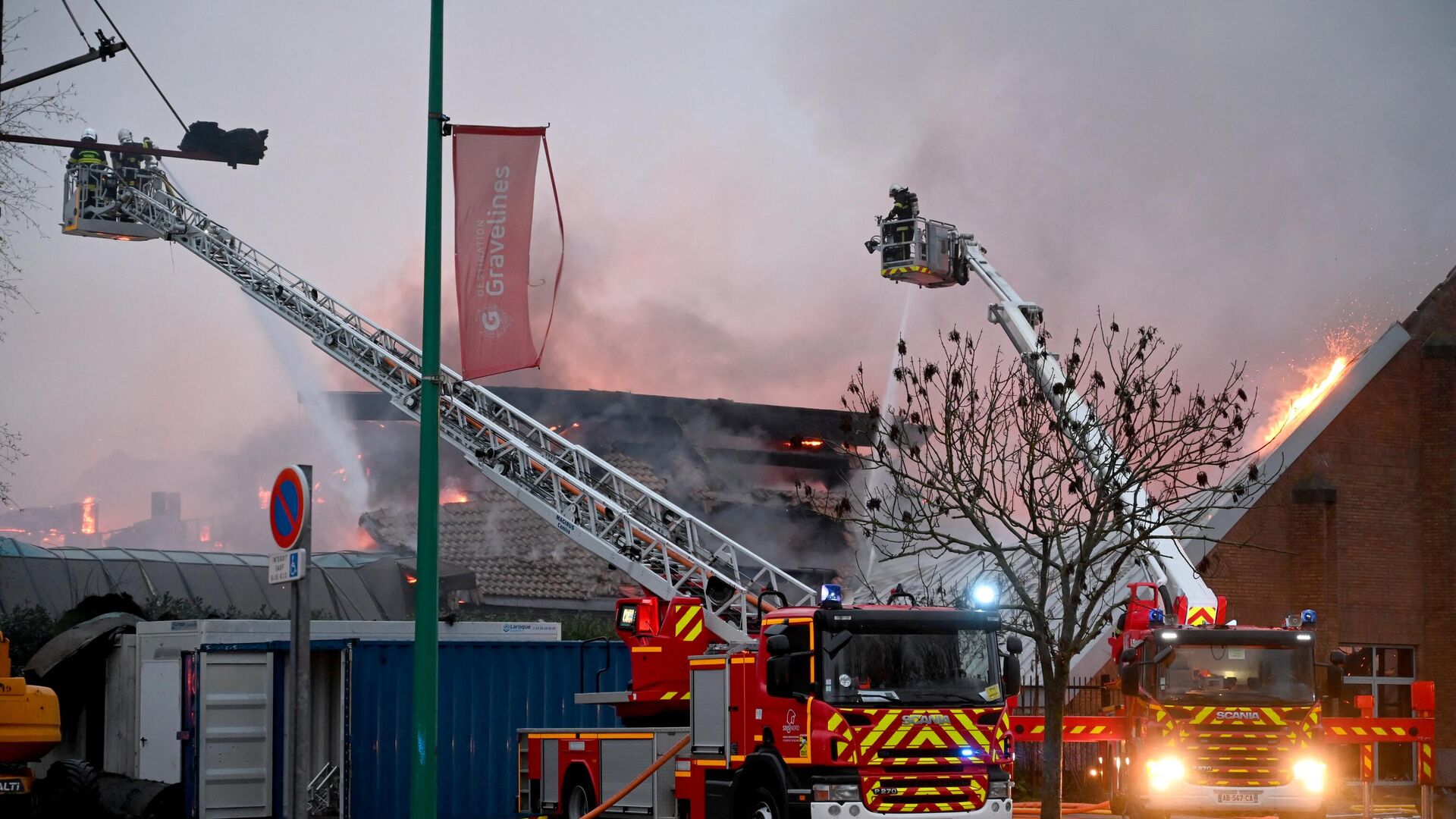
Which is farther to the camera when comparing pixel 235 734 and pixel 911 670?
pixel 235 734

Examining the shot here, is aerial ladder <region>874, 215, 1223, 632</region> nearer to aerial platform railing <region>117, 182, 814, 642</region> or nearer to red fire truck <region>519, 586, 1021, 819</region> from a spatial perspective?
aerial platform railing <region>117, 182, 814, 642</region>

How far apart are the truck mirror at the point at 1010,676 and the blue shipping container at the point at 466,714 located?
565 cm

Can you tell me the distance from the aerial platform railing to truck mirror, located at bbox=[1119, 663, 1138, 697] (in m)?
5.88

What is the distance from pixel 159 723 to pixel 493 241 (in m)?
9.88

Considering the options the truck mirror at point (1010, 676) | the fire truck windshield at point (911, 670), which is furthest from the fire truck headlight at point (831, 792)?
the truck mirror at point (1010, 676)

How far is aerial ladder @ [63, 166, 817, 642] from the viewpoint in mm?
24344

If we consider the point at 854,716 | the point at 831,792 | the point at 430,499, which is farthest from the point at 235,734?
the point at 854,716

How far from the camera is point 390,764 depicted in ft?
58.3

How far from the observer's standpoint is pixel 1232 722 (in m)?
15.2

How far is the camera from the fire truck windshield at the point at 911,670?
12281 mm

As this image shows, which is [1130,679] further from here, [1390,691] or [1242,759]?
[1390,691]

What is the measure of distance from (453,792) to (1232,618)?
13.1 meters

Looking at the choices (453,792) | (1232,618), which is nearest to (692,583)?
(453,792)

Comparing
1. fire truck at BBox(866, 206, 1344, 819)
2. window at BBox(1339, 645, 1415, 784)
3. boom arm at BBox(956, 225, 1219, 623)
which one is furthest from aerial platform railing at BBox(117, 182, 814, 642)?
window at BBox(1339, 645, 1415, 784)
